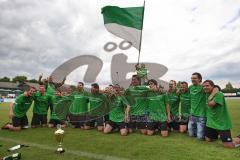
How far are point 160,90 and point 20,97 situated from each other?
5.27 meters

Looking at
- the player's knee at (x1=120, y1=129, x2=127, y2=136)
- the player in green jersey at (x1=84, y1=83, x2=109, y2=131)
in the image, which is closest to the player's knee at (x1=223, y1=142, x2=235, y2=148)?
the player's knee at (x1=120, y1=129, x2=127, y2=136)

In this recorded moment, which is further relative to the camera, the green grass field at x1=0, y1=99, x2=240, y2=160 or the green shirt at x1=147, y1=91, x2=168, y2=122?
the green shirt at x1=147, y1=91, x2=168, y2=122

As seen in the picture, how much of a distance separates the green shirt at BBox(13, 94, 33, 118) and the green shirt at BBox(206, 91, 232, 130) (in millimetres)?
6941

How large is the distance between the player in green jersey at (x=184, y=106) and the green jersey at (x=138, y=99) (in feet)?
3.82

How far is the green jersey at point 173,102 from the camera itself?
10.4m

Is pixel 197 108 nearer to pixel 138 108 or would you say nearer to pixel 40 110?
pixel 138 108

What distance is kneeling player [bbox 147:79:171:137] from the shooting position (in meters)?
9.90

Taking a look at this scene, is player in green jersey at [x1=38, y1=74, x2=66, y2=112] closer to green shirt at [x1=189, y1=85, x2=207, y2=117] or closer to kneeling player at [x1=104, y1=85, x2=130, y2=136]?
kneeling player at [x1=104, y1=85, x2=130, y2=136]

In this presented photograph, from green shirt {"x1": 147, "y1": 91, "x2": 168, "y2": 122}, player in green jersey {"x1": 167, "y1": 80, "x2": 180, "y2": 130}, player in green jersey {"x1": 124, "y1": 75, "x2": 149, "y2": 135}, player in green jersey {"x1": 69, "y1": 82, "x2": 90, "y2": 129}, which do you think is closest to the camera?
green shirt {"x1": 147, "y1": 91, "x2": 168, "y2": 122}

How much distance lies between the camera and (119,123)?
416 inches

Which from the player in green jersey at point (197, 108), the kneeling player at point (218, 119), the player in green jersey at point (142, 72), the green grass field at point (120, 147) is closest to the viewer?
the green grass field at point (120, 147)

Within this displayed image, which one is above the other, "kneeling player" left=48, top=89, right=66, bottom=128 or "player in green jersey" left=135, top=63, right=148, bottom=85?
"player in green jersey" left=135, top=63, right=148, bottom=85

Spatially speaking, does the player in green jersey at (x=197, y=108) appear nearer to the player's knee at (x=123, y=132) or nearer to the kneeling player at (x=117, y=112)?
the player's knee at (x=123, y=132)

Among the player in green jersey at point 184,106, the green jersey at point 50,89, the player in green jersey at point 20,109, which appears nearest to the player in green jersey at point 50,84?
the green jersey at point 50,89
